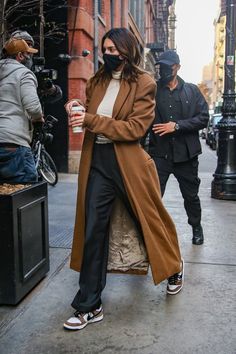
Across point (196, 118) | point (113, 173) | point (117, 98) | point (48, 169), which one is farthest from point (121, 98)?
point (48, 169)

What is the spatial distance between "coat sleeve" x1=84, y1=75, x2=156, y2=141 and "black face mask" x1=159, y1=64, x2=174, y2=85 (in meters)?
1.40

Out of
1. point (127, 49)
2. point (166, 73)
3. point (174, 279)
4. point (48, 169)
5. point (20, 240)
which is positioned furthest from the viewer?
point (48, 169)

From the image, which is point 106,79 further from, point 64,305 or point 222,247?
point 222,247

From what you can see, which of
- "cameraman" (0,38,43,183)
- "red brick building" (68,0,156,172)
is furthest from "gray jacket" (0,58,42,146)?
"red brick building" (68,0,156,172)

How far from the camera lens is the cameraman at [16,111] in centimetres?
410

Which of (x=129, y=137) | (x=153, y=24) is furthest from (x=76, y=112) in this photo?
(x=153, y=24)

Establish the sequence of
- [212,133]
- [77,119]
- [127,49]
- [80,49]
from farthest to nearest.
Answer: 1. [212,133]
2. [80,49]
3. [127,49]
4. [77,119]

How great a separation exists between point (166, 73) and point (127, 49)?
158 cm

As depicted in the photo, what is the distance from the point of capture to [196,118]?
4.85 m

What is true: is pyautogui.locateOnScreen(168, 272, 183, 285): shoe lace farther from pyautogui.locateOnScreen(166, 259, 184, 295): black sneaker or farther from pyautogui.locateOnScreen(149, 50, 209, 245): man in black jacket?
pyautogui.locateOnScreen(149, 50, 209, 245): man in black jacket

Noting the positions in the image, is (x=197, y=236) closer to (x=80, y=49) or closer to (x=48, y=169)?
(x=48, y=169)

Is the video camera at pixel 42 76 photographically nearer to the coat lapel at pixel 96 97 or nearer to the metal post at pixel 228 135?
the coat lapel at pixel 96 97

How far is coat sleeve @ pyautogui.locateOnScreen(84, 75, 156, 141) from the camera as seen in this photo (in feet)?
10.4

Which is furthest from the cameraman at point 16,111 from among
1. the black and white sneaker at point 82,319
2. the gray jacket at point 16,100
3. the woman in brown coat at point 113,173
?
the black and white sneaker at point 82,319
